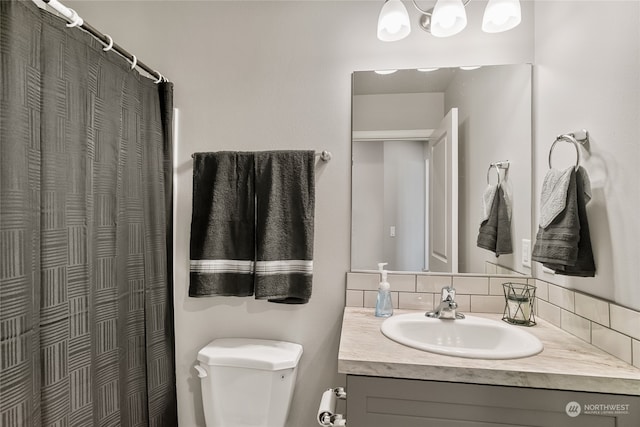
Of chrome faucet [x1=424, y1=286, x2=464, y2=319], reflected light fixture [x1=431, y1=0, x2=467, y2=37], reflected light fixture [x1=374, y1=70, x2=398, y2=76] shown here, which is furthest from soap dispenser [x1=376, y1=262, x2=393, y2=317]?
reflected light fixture [x1=431, y1=0, x2=467, y2=37]

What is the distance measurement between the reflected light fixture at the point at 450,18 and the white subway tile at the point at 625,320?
3.36ft

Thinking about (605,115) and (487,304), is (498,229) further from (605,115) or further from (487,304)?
(605,115)

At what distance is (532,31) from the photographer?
143cm

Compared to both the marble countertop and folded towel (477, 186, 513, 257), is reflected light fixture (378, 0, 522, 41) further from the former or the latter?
the marble countertop

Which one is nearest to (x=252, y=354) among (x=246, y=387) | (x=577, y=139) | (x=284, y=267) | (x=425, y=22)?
(x=246, y=387)

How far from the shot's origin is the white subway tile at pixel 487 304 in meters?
1.41

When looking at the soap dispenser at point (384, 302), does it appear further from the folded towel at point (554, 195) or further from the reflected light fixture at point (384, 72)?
the reflected light fixture at point (384, 72)

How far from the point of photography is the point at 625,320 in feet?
3.00

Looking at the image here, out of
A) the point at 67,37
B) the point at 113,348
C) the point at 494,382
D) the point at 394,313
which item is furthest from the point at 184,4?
the point at 494,382

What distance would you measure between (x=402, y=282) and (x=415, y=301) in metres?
0.10

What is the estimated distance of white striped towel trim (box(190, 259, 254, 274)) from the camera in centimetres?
146

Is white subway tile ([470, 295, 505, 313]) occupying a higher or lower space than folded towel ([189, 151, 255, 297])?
lower

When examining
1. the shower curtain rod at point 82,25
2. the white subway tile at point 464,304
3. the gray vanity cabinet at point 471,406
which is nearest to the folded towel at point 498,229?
the white subway tile at point 464,304

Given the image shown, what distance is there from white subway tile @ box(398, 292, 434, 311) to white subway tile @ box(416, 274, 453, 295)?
0.03m
